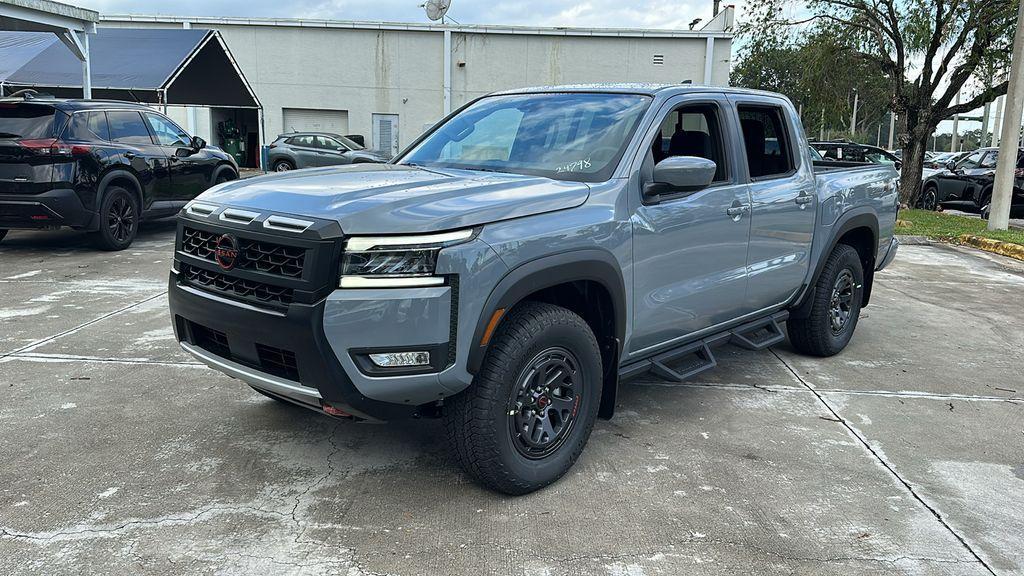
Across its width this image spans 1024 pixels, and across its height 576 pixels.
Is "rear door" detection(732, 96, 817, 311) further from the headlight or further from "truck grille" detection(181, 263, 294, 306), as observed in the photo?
"truck grille" detection(181, 263, 294, 306)

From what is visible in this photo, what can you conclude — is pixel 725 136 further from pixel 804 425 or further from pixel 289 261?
pixel 289 261

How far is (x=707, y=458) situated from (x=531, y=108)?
84.0 inches

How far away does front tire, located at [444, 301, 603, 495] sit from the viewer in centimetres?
317

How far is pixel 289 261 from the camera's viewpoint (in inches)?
119

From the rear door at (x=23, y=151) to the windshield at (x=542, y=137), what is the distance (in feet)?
19.9

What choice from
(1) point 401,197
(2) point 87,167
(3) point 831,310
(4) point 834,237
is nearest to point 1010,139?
(3) point 831,310

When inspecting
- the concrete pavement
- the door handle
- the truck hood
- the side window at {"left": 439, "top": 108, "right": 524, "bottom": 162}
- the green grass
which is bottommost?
the concrete pavement

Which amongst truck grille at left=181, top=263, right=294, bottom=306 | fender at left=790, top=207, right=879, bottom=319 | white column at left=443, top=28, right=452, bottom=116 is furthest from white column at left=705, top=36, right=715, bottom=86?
truck grille at left=181, top=263, right=294, bottom=306

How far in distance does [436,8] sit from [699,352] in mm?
27028

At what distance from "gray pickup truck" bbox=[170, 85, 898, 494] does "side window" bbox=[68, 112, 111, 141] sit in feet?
20.2

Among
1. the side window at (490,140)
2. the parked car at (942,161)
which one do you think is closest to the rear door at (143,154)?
the side window at (490,140)

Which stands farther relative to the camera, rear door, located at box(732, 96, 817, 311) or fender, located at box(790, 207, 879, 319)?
fender, located at box(790, 207, 879, 319)

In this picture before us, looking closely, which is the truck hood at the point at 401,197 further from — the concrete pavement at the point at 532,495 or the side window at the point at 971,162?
the side window at the point at 971,162

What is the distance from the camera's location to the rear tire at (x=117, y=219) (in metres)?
9.38
